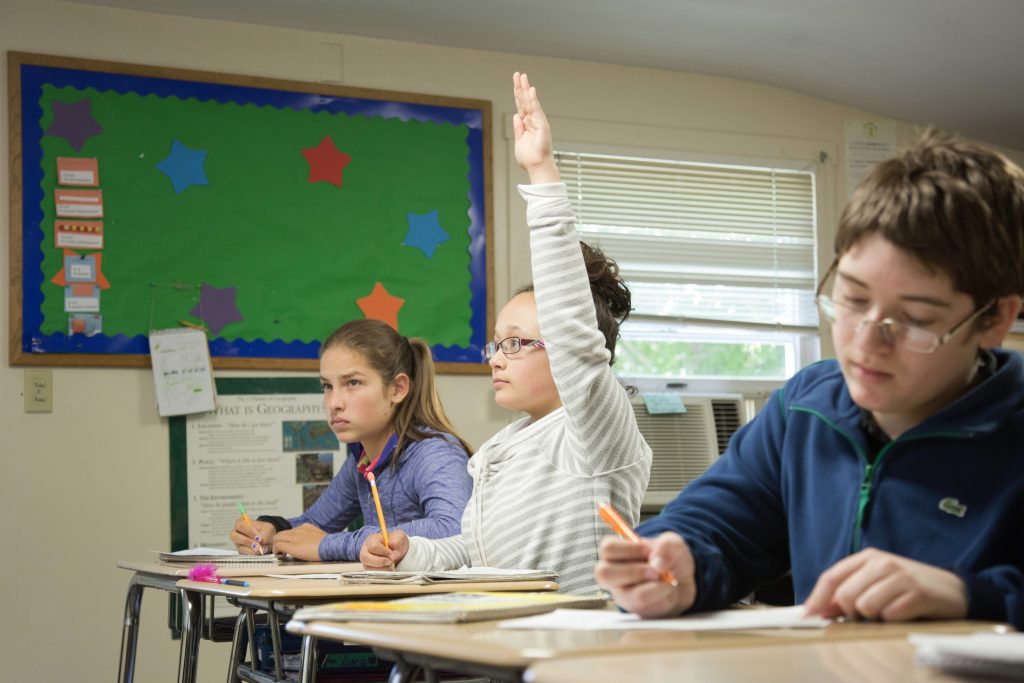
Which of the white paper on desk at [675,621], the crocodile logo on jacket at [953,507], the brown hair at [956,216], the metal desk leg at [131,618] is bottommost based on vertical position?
the metal desk leg at [131,618]

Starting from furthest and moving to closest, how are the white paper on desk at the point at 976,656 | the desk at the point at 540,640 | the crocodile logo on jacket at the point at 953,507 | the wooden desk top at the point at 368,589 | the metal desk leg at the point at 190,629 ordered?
the metal desk leg at the point at 190,629, the wooden desk top at the point at 368,589, the crocodile logo on jacket at the point at 953,507, the desk at the point at 540,640, the white paper on desk at the point at 976,656

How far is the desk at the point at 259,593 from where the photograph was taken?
1.46m

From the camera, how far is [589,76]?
4.32 meters

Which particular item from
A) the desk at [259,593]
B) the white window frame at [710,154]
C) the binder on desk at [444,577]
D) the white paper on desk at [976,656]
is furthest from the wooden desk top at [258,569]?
the white window frame at [710,154]

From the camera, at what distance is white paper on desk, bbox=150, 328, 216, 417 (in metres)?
3.63

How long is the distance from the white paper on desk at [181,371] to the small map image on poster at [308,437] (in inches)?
10.3

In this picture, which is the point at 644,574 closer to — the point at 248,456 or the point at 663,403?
the point at 248,456

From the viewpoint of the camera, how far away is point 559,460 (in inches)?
73.7

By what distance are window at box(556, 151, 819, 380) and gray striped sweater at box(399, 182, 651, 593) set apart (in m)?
2.34

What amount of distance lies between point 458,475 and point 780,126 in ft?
8.98

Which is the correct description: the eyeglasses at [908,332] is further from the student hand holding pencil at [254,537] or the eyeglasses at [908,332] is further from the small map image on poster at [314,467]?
the small map image on poster at [314,467]

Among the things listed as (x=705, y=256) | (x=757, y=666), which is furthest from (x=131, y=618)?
(x=705, y=256)

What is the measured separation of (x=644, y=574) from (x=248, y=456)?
2888mm

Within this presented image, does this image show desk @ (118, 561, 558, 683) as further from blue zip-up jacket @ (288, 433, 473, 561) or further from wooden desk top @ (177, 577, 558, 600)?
blue zip-up jacket @ (288, 433, 473, 561)
